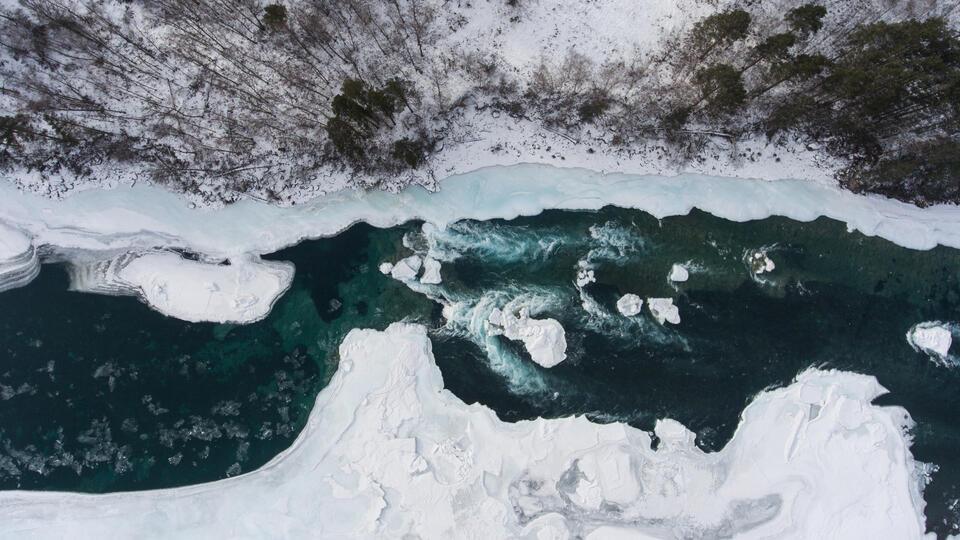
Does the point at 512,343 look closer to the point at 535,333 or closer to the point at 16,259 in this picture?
the point at 535,333

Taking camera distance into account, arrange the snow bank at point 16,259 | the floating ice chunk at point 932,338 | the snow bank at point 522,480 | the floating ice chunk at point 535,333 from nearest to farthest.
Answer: the snow bank at point 522,480 → the snow bank at point 16,259 → the floating ice chunk at point 535,333 → the floating ice chunk at point 932,338

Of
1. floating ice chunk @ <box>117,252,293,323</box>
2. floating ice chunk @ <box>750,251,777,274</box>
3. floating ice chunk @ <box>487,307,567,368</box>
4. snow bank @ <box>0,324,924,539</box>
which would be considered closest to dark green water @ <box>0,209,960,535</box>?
floating ice chunk @ <box>750,251,777,274</box>

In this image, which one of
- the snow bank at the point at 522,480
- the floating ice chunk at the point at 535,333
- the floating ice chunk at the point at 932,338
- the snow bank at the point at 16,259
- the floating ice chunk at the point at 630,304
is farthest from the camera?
the floating ice chunk at the point at 630,304

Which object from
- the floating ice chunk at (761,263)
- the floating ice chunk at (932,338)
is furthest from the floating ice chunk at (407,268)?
the floating ice chunk at (932,338)

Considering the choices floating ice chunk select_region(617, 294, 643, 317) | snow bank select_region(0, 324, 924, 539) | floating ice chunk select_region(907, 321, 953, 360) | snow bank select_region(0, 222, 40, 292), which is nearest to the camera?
snow bank select_region(0, 324, 924, 539)

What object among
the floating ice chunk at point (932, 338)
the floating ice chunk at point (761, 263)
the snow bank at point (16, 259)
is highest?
the floating ice chunk at point (932, 338)

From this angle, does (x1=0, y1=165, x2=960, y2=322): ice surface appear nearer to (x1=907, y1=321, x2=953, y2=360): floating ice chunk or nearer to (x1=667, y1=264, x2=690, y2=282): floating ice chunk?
(x1=667, y1=264, x2=690, y2=282): floating ice chunk

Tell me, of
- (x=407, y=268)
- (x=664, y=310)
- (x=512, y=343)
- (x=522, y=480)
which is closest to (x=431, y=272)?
(x=407, y=268)

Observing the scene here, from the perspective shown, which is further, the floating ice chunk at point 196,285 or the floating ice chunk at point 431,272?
the floating ice chunk at point 431,272

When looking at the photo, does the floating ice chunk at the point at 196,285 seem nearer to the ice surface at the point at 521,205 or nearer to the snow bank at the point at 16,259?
the ice surface at the point at 521,205
